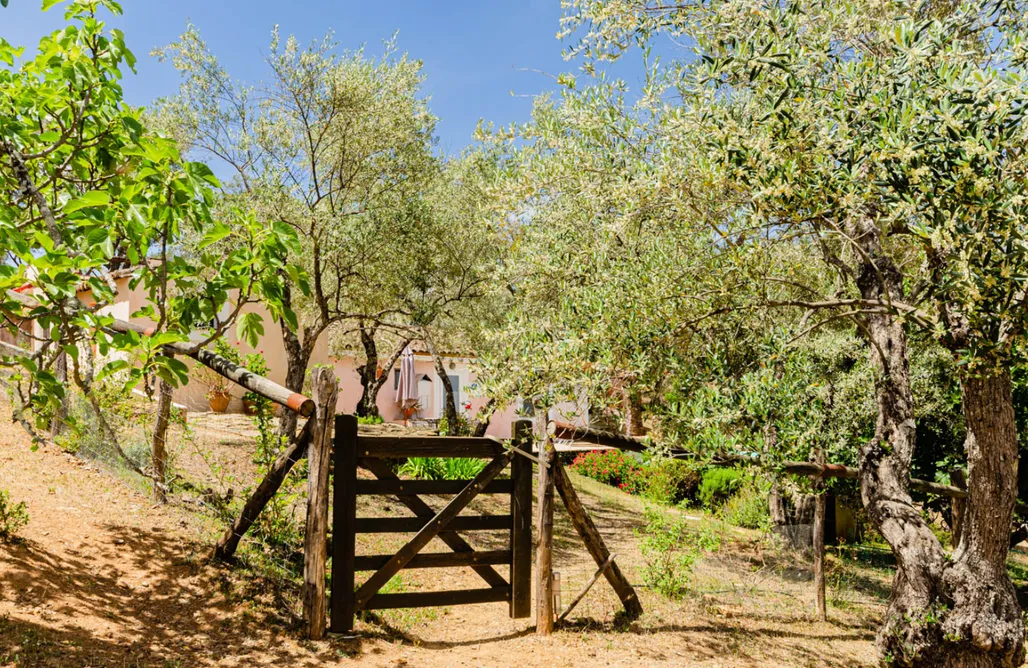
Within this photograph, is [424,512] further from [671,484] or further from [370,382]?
[370,382]

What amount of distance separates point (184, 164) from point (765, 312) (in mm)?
5517

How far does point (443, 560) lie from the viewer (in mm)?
7391

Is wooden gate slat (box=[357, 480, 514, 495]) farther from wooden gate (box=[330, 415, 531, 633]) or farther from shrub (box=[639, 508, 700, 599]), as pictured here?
shrub (box=[639, 508, 700, 599])

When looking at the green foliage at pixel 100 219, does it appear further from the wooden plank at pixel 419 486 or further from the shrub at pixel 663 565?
the shrub at pixel 663 565

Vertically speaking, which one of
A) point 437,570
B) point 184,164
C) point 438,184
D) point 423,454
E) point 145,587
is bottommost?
point 437,570

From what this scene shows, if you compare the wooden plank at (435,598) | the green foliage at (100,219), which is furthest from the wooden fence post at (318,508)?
the green foliage at (100,219)

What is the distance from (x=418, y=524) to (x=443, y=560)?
46cm

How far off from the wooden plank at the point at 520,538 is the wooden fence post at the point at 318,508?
206 cm

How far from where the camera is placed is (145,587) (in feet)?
22.3

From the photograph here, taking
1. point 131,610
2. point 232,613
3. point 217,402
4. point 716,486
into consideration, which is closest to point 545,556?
point 232,613

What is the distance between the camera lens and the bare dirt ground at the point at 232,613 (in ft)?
19.5

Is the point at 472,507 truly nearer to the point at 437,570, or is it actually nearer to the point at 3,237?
the point at 437,570

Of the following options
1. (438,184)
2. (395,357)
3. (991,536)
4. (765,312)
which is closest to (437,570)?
(765,312)

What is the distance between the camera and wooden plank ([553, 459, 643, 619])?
7530mm
